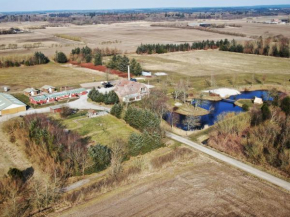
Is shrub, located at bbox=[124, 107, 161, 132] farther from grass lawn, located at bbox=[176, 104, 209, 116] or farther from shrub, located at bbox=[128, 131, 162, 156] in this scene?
grass lawn, located at bbox=[176, 104, 209, 116]

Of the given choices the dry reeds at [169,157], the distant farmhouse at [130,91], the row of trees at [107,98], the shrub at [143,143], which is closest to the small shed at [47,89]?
the row of trees at [107,98]

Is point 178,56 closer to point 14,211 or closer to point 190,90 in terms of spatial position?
point 190,90

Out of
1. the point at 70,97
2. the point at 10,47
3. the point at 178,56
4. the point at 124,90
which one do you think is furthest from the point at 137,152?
the point at 10,47

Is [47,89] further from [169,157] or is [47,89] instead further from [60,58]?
[169,157]

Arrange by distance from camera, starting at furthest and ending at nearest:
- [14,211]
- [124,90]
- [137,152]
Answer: [124,90] → [137,152] → [14,211]

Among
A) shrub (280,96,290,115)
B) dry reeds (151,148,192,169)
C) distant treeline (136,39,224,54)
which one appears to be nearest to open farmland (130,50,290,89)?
distant treeline (136,39,224,54)

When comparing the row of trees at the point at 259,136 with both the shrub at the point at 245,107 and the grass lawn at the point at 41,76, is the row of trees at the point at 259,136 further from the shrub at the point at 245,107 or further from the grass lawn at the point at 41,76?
the grass lawn at the point at 41,76
